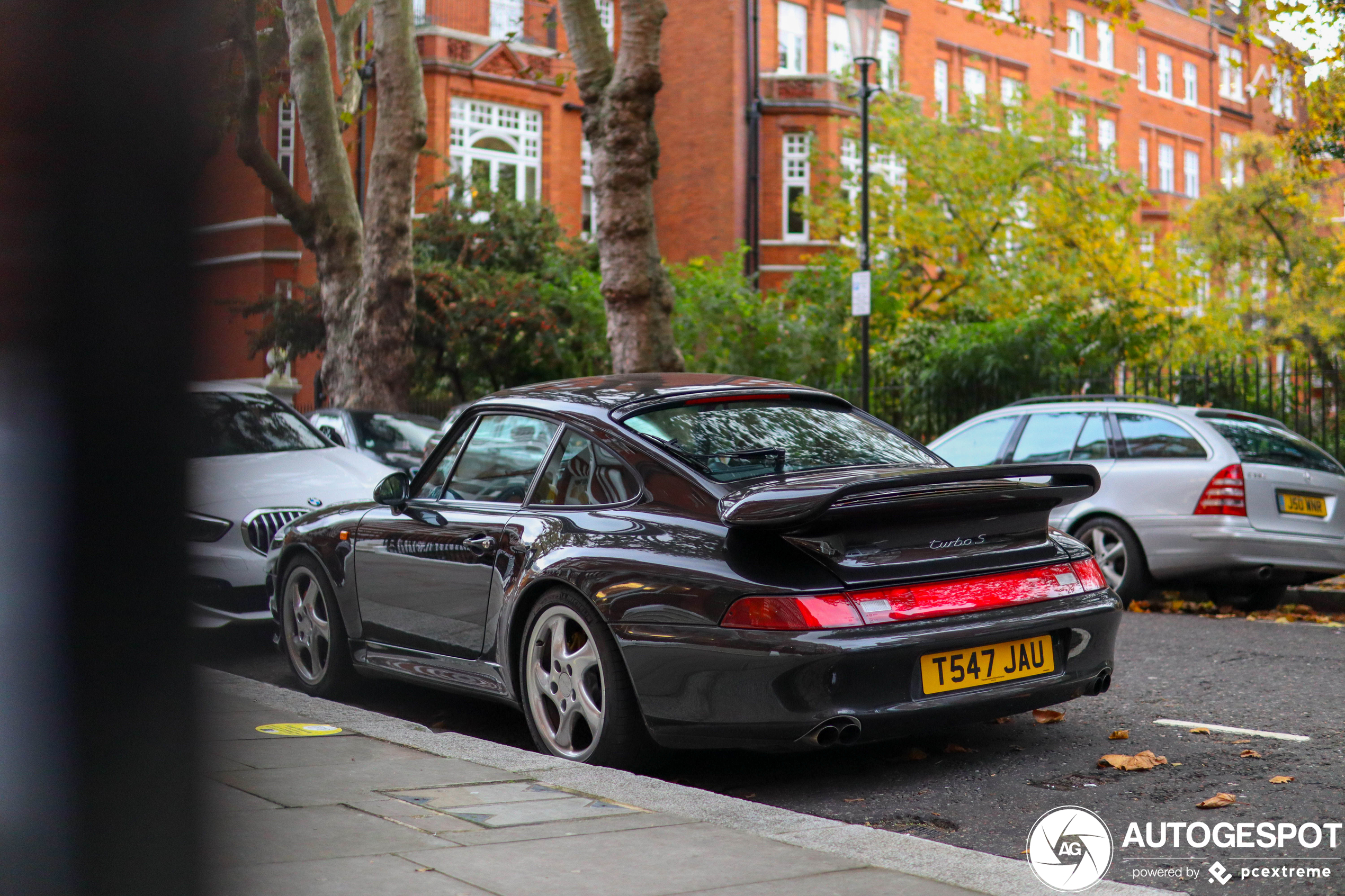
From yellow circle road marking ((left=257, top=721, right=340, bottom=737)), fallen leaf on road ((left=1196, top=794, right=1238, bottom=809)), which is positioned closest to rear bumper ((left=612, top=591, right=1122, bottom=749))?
fallen leaf on road ((left=1196, top=794, right=1238, bottom=809))

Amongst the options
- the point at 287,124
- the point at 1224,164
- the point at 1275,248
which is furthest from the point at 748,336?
the point at 1224,164

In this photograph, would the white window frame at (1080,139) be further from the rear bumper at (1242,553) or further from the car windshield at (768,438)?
the car windshield at (768,438)

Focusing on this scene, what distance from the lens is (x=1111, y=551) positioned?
10.5 meters

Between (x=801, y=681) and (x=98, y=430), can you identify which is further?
(x=801, y=681)

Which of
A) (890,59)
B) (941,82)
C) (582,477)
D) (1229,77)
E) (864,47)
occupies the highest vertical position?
(1229,77)

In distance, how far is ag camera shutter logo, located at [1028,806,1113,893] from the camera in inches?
142

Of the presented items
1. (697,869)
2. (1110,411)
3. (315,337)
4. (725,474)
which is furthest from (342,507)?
(315,337)

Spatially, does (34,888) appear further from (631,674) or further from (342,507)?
(342,507)

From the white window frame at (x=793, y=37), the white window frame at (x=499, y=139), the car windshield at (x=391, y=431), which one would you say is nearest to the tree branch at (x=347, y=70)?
the car windshield at (x=391, y=431)

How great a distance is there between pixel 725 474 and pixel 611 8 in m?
32.4

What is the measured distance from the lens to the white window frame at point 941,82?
4050 centimetres

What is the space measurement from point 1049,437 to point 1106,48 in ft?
139

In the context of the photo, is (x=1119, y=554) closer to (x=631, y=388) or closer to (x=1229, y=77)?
(x=631, y=388)

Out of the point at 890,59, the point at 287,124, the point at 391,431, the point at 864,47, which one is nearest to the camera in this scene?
the point at 391,431
